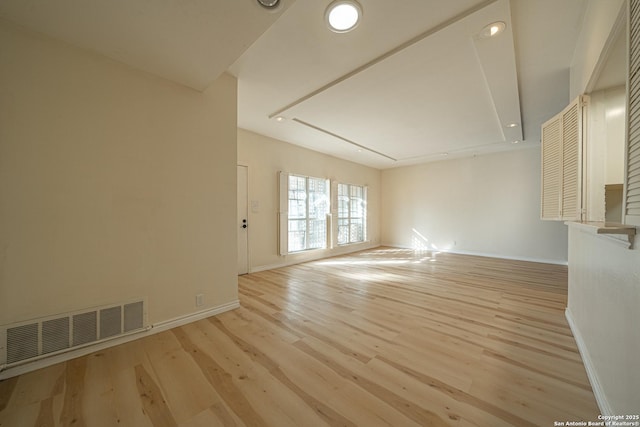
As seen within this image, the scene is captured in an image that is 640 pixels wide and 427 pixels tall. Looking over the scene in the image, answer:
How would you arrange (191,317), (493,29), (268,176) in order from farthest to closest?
(268,176) < (191,317) < (493,29)

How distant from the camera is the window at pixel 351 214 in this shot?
6.30 m

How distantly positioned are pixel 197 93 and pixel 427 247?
6806mm

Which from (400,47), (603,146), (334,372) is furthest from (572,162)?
(334,372)

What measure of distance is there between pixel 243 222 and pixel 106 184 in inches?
92.2

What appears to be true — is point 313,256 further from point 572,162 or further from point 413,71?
point 572,162

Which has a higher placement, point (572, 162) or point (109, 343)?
point (572, 162)

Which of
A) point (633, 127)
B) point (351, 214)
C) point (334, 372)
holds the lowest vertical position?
point (334, 372)

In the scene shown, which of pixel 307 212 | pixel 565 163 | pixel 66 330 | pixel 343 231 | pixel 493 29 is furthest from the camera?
pixel 343 231

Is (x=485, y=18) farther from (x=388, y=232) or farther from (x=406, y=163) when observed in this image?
(x=388, y=232)

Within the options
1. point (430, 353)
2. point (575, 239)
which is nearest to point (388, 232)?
point (575, 239)

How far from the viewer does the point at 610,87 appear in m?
1.63

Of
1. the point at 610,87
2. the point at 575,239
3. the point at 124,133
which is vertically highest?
the point at 610,87

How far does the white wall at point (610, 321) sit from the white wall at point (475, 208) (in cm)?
433

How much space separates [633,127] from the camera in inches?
34.1
